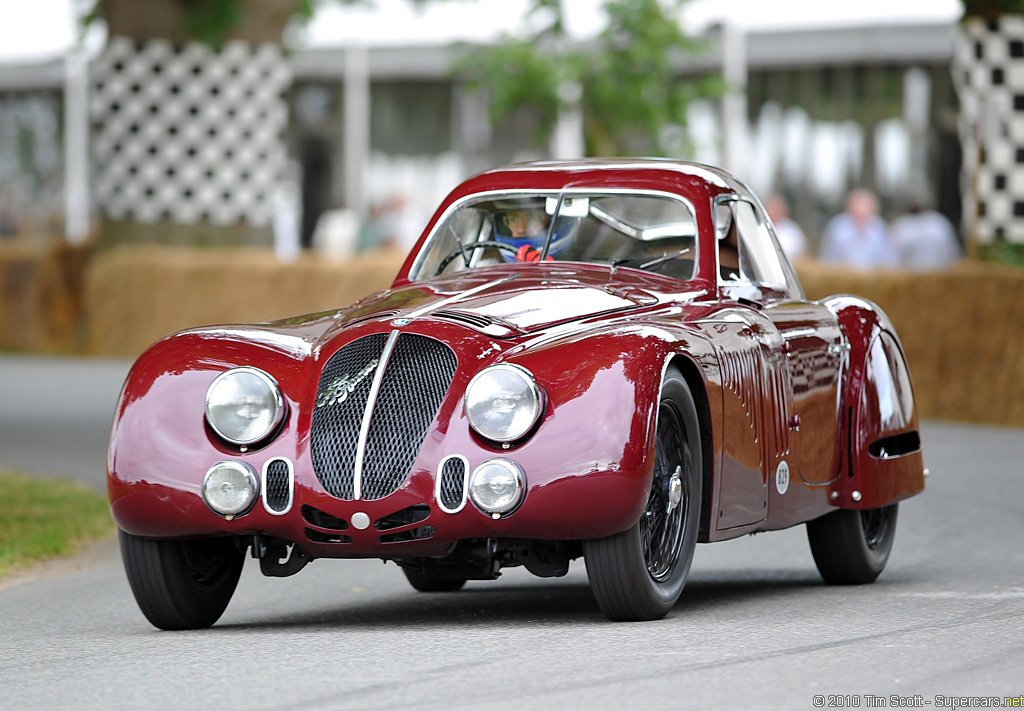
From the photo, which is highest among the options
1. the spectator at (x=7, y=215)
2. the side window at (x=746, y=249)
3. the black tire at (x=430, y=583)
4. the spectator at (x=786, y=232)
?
the side window at (x=746, y=249)

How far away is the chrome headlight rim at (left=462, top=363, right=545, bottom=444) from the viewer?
530 centimetres

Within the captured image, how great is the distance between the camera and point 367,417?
543 centimetres

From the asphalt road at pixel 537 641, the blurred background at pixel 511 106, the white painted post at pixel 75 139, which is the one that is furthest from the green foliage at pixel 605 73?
the asphalt road at pixel 537 641

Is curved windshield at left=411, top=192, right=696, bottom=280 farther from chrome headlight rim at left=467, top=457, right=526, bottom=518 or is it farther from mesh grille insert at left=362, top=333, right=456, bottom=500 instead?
chrome headlight rim at left=467, top=457, right=526, bottom=518

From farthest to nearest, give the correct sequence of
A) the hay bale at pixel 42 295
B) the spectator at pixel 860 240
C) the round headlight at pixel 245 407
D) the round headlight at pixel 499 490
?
1. the hay bale at pixel 42 295
2. the spectator at pixel 860 240
3. the round headlight at pixel 245 407
4. the round headlight at pixel 499 490

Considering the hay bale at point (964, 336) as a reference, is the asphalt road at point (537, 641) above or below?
above

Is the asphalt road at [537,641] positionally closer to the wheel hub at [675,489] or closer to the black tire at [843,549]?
the black tire at [843,549]

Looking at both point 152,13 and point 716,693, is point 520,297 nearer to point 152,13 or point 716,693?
point 716,693

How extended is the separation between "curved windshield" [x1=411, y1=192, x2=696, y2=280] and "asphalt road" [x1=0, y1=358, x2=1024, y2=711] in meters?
1.31

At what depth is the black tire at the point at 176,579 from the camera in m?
5.70

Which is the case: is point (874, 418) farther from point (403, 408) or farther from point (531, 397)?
point (403, 408)

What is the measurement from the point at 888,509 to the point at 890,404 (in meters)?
0.51

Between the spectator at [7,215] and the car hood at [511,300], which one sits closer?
the car hood at [511,300]

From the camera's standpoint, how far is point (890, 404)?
7.23 m
